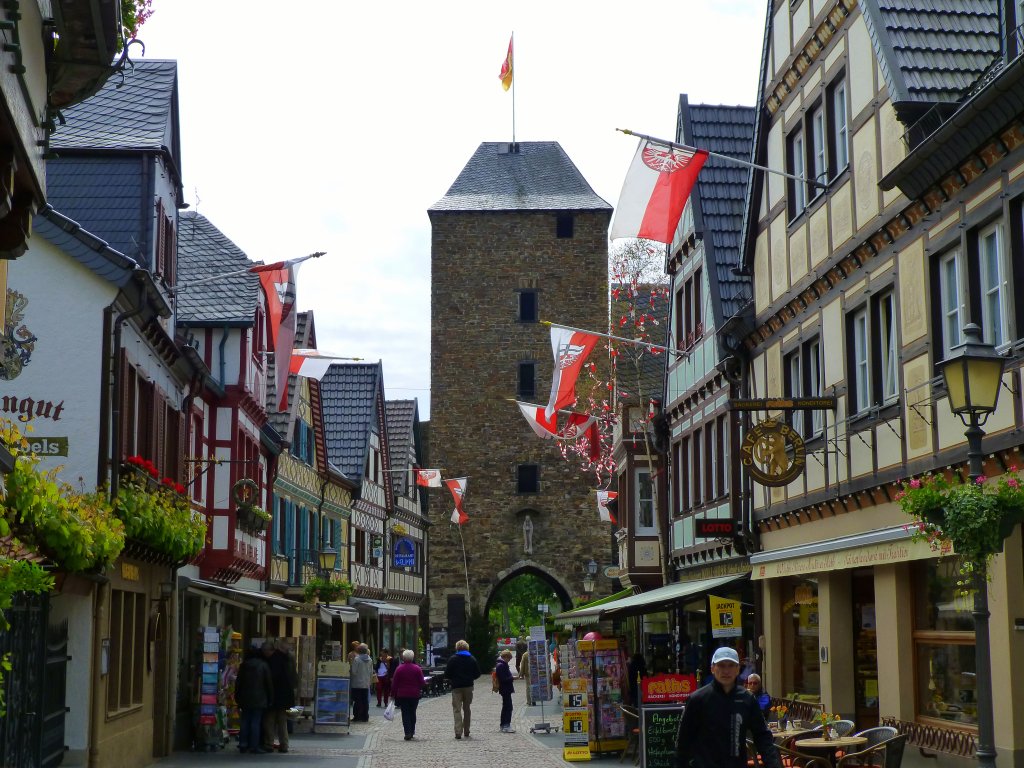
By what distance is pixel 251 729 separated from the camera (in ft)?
68.6

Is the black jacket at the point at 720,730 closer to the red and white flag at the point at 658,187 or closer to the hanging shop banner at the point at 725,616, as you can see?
the red and white flag at the point at 658,187

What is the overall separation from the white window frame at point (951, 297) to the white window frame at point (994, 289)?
0.31 metres

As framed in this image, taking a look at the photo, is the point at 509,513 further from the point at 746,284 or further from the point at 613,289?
the point at 746,284

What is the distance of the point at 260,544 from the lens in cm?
2859

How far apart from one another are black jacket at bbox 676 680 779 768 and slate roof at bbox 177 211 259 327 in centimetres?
1723

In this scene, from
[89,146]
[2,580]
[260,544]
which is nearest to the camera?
[2,580]

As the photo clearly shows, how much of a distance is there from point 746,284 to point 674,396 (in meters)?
3.82

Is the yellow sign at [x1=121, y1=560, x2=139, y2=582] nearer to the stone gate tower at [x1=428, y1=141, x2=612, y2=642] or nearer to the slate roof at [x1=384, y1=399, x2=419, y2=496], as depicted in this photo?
the slate roof at [x1=384, y1=399, x2=419, y2=496]

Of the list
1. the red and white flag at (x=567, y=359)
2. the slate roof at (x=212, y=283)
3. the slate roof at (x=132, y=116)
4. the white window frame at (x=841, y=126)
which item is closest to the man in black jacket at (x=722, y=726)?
the white window frame at (x=841, y=126)

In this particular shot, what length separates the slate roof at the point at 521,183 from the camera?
56625mm

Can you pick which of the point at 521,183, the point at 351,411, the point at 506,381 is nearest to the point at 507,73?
the point at 521,183

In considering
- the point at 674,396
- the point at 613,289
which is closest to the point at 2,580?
the point at 674,396

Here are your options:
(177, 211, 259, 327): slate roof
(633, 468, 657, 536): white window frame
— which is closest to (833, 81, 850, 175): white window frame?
(177, 211, 259, 327): slate roof

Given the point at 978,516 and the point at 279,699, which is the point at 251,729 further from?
the point at 978,516
